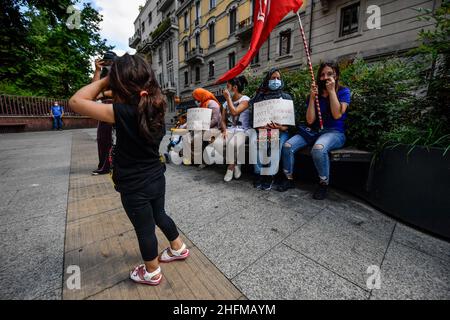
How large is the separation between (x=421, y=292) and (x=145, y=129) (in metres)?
2.11

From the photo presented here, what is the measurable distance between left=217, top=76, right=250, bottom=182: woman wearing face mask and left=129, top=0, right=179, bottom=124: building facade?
20.6 m

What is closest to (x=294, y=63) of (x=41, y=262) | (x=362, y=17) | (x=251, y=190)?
(x=362, y=17)

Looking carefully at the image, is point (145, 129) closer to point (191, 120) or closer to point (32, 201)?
point (32, 201)

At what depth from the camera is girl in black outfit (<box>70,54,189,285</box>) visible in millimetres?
1285

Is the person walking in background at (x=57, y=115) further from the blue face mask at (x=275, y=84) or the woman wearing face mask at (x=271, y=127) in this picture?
the blue face mask at (x=275, y=84)

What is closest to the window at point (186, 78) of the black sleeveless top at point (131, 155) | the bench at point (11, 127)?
the bench at point (11, 127)

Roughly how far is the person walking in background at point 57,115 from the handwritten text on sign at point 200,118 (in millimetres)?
14437

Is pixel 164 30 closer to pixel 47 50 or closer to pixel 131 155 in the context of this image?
pixel 47 50

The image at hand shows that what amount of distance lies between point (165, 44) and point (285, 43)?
21008 mm

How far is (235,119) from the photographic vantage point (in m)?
3.83

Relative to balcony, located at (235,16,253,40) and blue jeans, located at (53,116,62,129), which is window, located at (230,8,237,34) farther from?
blue jeans, located at (53,116,62,129)

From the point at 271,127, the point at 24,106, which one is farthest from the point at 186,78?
the point at 271,127

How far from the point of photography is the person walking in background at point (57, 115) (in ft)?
44.9
